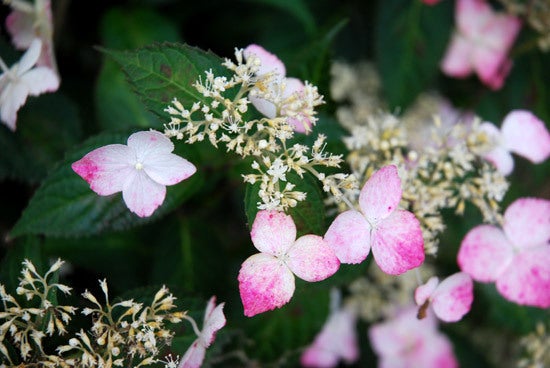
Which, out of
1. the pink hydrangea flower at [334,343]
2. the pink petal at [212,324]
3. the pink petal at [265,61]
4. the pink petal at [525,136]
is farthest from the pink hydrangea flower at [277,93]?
the pink hydrangea flower at [334,343]

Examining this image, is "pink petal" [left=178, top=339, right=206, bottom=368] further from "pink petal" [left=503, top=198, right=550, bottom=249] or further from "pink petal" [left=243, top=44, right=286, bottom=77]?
"pink petal" [left=503, top=198, right=550, bottom=249]

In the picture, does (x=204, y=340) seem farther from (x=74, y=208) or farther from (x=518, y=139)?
(x=518, y=139)

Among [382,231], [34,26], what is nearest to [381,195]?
[382,231]

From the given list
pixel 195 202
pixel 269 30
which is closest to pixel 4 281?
pixel 195 202

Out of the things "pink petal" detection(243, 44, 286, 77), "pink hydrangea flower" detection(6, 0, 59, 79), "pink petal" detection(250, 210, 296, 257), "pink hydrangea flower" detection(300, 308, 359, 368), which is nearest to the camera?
"pink petal" detection(250, 210, 296, 257)

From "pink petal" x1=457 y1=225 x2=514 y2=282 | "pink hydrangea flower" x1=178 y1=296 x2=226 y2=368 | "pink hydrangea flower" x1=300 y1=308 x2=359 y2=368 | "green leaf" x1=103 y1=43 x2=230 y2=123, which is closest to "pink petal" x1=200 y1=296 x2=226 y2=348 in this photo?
"pink hydrangea flower" x1=178 y1=296 x2=226 y2=368

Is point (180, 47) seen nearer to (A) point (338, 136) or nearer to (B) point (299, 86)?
(B) point (299, 86)
